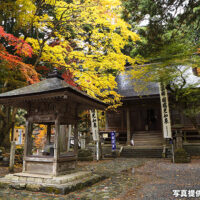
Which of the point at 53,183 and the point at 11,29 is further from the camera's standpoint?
the point at 11,29

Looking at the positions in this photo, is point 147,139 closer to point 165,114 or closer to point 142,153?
point 142,153

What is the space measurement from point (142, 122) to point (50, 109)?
46.1 ft

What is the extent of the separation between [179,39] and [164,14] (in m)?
1.75

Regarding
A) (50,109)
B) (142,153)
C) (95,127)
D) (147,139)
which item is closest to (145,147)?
(142,153)

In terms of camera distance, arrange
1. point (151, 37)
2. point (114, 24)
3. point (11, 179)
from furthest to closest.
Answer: point (114, 24), point (151, 37), point (11, 179)

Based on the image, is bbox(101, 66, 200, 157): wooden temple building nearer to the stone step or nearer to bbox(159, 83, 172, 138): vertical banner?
the stone step

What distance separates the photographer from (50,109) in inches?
275

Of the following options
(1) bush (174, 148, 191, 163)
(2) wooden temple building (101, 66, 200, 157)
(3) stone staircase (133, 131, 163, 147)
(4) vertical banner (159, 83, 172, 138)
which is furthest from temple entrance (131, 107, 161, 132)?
(1) bush (174, 148, 191, 163)

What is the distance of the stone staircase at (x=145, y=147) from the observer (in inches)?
578

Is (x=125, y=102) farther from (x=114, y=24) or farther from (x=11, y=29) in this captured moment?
(x=11, y=29)

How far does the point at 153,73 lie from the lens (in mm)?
10883

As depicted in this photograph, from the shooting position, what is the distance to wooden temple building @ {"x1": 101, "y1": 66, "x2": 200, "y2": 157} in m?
15.6

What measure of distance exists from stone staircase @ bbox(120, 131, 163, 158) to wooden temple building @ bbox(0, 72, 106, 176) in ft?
28.2

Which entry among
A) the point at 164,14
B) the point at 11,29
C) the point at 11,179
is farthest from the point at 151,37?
the point at 11,29
